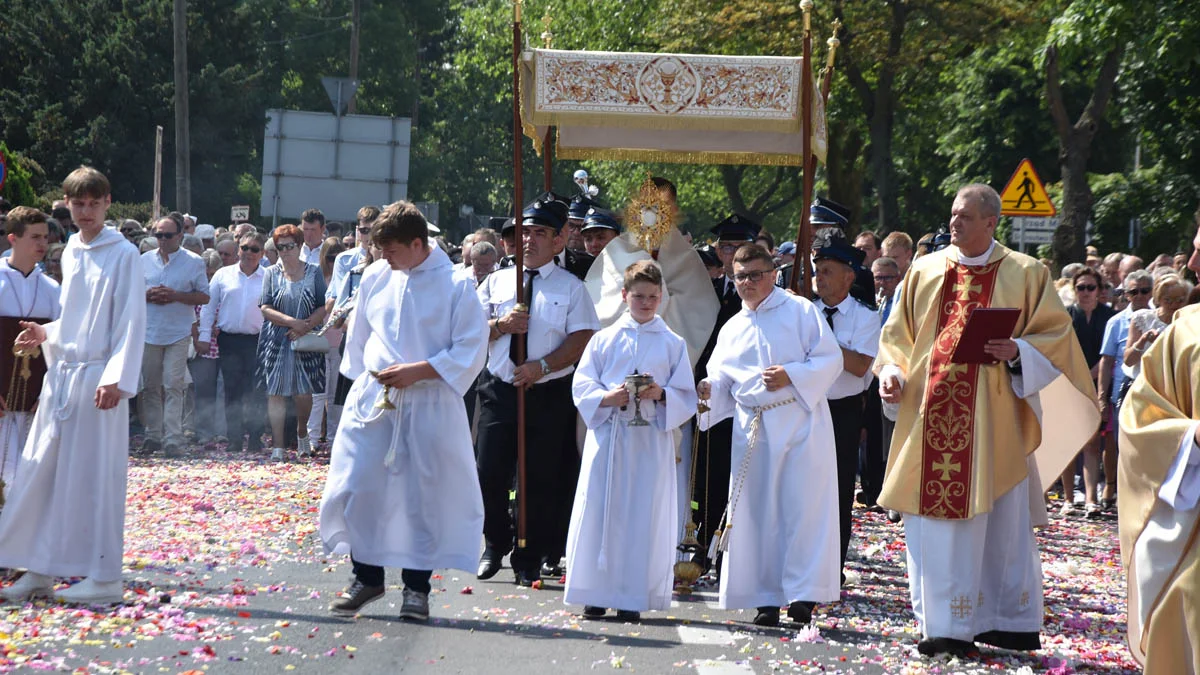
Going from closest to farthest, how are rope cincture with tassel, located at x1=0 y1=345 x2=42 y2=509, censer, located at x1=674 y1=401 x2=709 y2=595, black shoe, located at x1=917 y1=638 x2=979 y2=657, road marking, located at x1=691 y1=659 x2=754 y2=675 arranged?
1. road marking, located at x1=691 y1=659 x2=754 y2=675
2. black shoe, located at x1=917 y1=638 x2=979 y2=657
3. rope cincture with tassel, located at x1=0 y1=345 x2=42 y2=509
4. censer, located at x1=674 y1=401 x2=709 y2=595

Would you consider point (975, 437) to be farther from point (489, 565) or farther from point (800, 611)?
point (489, 565)

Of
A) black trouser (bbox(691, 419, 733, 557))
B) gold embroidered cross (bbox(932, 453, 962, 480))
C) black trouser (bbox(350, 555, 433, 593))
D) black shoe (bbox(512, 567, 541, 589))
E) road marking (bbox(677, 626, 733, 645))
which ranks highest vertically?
gold embroidered cross (bbox(932, 453, 962, 480))

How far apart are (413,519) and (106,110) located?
45.5m

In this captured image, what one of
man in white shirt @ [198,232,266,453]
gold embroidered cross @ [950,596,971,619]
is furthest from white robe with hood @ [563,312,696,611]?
man in white shirt @ [198,232,266,453]

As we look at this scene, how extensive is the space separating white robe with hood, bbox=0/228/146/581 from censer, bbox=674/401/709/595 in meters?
3.14

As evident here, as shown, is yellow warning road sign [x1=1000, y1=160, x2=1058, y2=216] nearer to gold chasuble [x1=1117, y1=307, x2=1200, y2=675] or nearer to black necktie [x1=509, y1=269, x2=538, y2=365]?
black necktie [x1=509, y1=269, x2=538, y2=365]

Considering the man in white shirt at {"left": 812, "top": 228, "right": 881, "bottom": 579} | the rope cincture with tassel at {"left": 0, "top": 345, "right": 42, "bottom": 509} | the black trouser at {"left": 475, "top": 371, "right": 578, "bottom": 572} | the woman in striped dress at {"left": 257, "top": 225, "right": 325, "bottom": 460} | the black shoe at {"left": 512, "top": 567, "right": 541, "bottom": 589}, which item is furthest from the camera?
the woman in striped dress at {"left": 257, "top": 225, "right": 325, "bottom": 460}

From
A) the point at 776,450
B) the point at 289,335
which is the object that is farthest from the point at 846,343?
the point at 289,335

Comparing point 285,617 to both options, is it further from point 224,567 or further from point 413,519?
point 224,567

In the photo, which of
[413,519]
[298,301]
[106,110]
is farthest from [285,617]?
[106,110]

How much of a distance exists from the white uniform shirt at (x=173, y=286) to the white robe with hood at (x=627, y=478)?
811cm

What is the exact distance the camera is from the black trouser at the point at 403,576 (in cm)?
880

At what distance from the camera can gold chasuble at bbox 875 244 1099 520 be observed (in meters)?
8.63

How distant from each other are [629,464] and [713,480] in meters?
2.01
